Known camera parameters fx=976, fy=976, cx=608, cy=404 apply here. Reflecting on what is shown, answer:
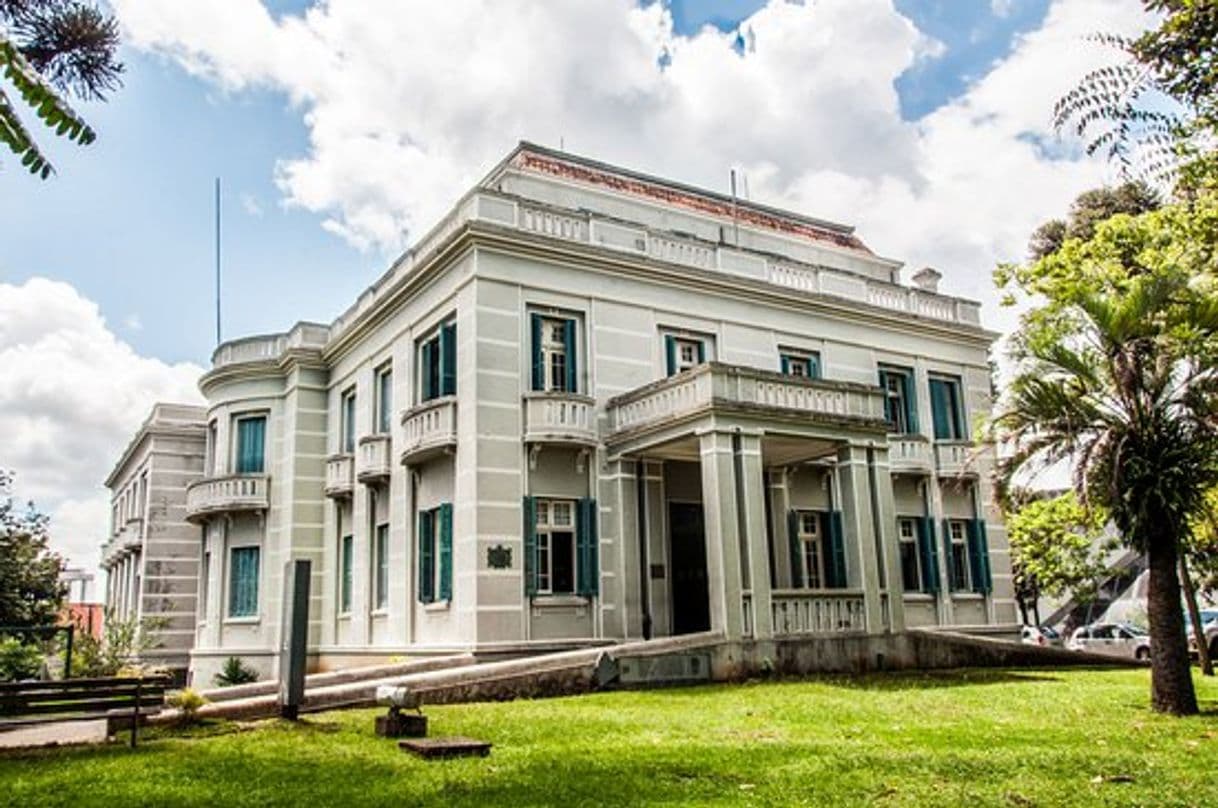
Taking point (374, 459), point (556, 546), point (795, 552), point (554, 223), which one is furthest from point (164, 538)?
point (795, 552)

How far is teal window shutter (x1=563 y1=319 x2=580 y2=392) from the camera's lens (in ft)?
64.2

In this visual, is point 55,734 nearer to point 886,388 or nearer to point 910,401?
point 886,388

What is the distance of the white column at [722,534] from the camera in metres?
16.4

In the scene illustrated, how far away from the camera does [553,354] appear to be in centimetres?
1973

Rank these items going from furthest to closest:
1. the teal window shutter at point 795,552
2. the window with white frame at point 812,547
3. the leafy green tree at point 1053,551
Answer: the leafy green tree at point 1053,551, the window with white frame at point 812,547, the teal window shutter at point 795,552

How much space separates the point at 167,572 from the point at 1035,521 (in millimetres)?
26160

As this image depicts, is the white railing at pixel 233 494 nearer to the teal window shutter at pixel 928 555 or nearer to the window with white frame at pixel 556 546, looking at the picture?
the window with white frame at pixel 556 546

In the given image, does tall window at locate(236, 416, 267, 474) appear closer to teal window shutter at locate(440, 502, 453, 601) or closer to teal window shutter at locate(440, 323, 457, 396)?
teal window shutter at locate(440, 323, 457, 396)

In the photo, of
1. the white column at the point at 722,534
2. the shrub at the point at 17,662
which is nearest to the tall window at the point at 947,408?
the white column at the point at 722,534

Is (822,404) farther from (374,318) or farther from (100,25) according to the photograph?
(100,25)

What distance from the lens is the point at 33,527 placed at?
38.3 metres

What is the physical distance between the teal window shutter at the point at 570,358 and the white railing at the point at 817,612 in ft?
18.9

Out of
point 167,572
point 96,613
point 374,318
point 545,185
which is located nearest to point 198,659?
point 167,572

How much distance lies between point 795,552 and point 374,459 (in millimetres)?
9576
